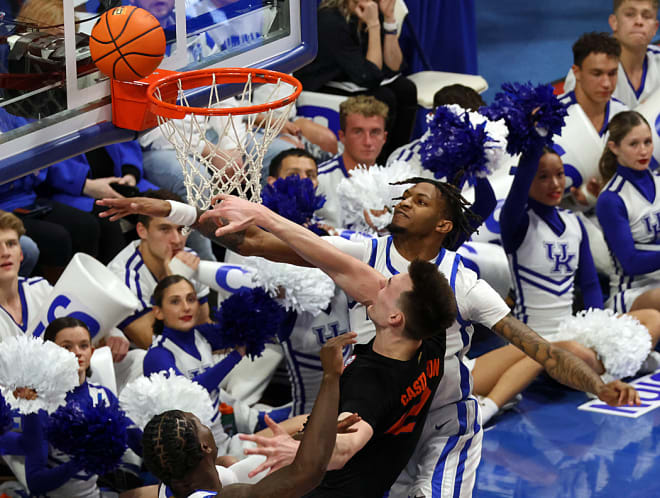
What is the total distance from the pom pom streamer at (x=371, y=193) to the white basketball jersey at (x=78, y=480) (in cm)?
171

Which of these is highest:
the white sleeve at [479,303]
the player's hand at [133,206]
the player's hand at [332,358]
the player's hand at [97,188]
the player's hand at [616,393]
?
the player's hand at [133,206]

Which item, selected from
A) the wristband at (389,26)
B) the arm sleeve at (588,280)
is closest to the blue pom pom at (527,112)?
the arm sleeve at (588,280)

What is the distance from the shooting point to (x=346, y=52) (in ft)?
26.3

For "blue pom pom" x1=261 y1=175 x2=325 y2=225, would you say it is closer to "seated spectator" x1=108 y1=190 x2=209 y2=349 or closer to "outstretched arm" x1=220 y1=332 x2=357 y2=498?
"seated spectator" x1=108 y1=190 x2=209 y2=349

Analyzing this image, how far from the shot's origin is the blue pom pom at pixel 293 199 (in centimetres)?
523

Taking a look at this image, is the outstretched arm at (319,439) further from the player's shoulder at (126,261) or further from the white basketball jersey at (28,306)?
the player's shoulder at (126,261)

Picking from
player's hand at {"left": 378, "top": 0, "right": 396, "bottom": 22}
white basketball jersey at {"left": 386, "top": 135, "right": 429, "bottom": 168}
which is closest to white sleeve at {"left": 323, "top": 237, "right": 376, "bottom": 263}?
white basketball jersey at {"left": 386, "top": 135, "right": 429, "bottom": 168}

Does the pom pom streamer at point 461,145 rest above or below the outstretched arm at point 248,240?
below

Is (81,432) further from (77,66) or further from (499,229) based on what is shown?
(499,229)

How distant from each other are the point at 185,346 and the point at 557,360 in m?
2.05

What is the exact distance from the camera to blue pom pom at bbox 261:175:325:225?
17.2 feet

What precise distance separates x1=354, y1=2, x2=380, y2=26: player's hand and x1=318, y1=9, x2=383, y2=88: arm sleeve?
20cm

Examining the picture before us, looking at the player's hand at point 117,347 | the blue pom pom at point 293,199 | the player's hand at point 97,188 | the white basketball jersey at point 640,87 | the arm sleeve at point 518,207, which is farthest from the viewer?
the white basketball jersey at point 640,87

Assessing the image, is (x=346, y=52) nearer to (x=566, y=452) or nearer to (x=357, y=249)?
(x=566, y=452)
